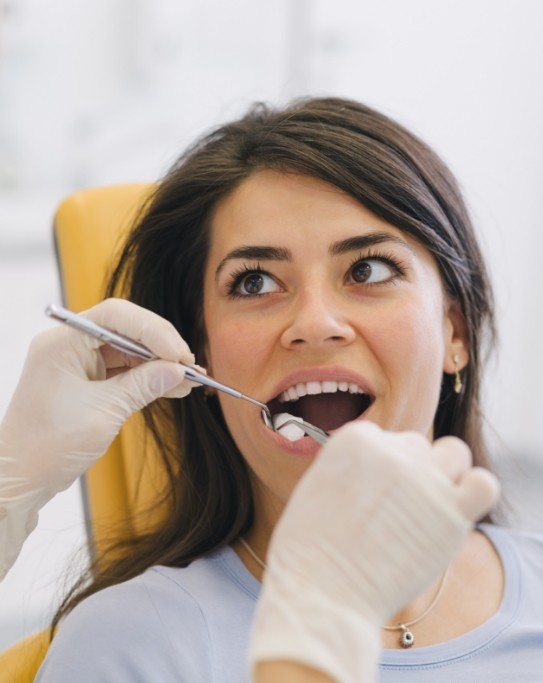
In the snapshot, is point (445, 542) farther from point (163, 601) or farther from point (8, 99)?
point (8, 99)

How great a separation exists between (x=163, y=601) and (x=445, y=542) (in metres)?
0.53

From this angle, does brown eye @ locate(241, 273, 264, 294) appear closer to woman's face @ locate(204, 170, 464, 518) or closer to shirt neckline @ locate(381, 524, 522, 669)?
woman's face @ locate(204, 170, 464, 518)

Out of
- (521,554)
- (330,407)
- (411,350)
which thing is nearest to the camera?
(411,350)

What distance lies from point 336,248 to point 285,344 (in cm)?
15

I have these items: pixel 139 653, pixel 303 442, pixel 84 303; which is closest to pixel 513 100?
pixel 84 303

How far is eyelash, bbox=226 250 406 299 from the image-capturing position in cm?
132

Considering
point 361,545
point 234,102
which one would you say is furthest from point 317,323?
point 234,102

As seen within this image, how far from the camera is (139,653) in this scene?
116 centimetres

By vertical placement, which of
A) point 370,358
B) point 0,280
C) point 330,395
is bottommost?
point 0,280

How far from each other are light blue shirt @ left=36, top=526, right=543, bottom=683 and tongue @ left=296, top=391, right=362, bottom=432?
233 mm

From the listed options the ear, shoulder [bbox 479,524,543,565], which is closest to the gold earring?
the ear

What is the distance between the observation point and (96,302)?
1674mm

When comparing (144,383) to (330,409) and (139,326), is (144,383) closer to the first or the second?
(139,326)

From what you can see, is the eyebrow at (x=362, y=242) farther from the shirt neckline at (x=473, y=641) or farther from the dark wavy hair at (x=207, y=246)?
the shirt neckline at (x=473, y=641)
